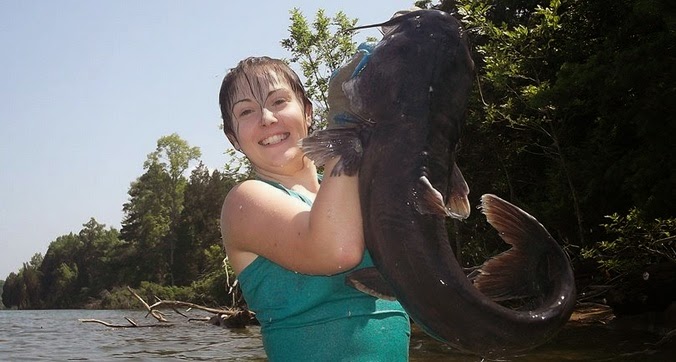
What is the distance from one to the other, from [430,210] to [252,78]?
2.61 ft

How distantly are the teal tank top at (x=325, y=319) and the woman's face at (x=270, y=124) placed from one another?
33 centimetres

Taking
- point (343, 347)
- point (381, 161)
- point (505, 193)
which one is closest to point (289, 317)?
point (343, 347)

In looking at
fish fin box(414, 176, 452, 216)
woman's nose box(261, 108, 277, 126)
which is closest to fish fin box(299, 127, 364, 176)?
fish fin box(414, 176, 452, 216)

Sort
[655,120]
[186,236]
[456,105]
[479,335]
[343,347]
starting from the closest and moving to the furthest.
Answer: [479,335] < [456,105] < [343,347] < [655,120] < [186,236]

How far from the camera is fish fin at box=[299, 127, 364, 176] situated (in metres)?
1.71

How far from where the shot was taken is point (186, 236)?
6325cm

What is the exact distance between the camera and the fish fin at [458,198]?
1.76 m

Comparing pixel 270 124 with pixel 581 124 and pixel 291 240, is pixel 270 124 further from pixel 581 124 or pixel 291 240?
pixel 581 124

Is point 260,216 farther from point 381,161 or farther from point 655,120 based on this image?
point 655,120

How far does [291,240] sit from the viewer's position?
1785mm

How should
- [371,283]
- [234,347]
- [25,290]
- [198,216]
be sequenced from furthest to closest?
[25,290] → [198,216] → [234,347] → [371,283]

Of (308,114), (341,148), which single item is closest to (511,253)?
(341,148)

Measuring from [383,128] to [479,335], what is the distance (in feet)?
1.74

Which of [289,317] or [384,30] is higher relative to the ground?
[384,30]
